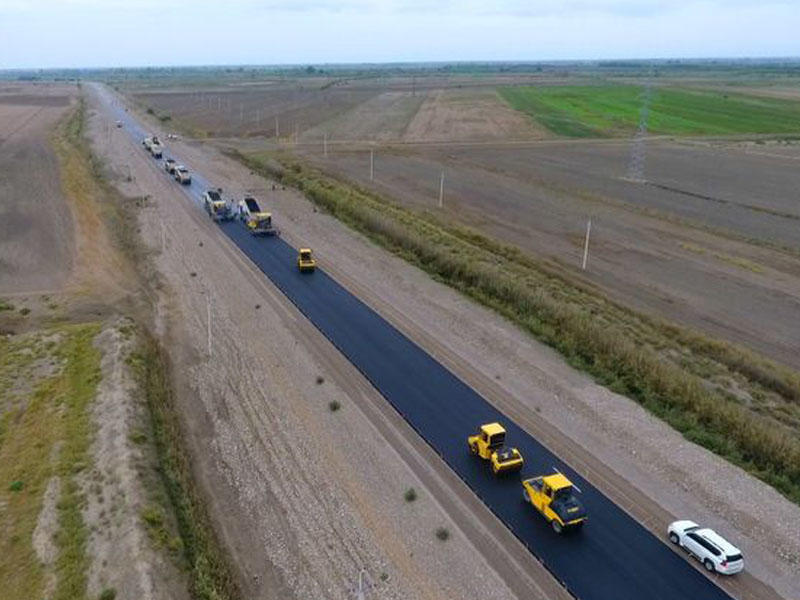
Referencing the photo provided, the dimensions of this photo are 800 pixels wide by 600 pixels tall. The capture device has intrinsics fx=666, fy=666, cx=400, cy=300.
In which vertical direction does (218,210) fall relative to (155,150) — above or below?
below

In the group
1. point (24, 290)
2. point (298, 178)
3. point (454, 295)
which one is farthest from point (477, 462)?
point (298, 178)

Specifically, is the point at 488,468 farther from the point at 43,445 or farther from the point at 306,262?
the point at 306,262

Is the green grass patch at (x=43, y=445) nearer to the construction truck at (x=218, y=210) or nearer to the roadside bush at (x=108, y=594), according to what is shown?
the roadside bush at (x=108, y=594)

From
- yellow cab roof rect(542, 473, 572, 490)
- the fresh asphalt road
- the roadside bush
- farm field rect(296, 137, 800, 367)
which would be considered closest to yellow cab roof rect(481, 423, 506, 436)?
the fresh asphalt road

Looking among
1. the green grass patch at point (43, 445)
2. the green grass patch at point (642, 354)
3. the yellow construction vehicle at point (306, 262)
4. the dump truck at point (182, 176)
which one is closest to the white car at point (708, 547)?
the green grass patch at point (642, 354)

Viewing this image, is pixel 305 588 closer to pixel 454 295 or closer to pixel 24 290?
pixel 454 295

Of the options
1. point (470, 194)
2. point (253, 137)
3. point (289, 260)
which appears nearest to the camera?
point (289, 260)

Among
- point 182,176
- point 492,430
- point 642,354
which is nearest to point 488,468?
point 492,430
